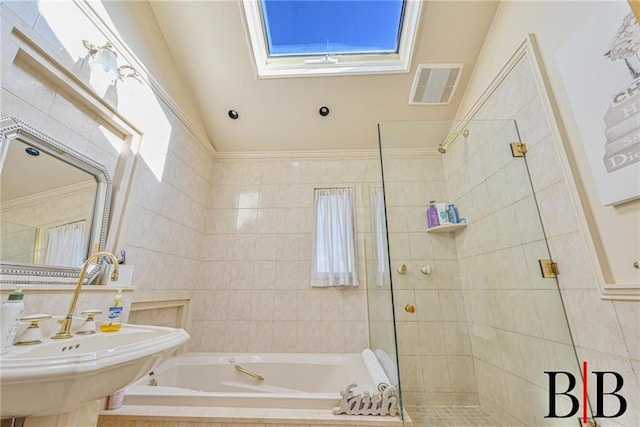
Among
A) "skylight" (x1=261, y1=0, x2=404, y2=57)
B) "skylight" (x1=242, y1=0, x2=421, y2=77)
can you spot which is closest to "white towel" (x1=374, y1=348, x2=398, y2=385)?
"skylight" (x1=242, y1=0, x2=421, y2=77)

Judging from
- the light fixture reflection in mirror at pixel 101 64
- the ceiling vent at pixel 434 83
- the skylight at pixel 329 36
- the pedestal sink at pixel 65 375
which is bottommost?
the pedestal sink at pixel 65 375

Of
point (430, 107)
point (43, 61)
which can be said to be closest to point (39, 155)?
point (43, 61)

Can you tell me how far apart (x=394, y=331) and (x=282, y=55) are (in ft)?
7.92

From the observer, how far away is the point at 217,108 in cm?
245

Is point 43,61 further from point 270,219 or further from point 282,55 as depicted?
point 270,219

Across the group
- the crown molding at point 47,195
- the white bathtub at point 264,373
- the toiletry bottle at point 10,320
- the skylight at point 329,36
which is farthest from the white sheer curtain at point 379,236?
the crown molding at point 47,195

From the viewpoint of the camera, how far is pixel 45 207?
1.20 m

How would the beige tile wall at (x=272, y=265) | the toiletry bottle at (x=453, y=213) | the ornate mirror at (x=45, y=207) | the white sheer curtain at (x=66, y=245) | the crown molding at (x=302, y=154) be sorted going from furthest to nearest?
the crown molding at (x=302, y=154)
the beige tile wall at (x=272, y=265)
the toiletry bottle at (x=453, y=213)
the white sheer curtain at (x=66, y=245)
the ornate mirror at (x=45, y=207)

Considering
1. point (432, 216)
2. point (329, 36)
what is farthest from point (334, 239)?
point (329, 36)

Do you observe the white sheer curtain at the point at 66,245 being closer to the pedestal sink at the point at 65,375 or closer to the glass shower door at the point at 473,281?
the pedestal sink at the point at 65,375

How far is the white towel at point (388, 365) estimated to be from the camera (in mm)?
1435

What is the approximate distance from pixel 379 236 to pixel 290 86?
1556mm

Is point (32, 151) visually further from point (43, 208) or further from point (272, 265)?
point (272, 265)

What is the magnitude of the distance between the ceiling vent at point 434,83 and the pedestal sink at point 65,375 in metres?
2.47
